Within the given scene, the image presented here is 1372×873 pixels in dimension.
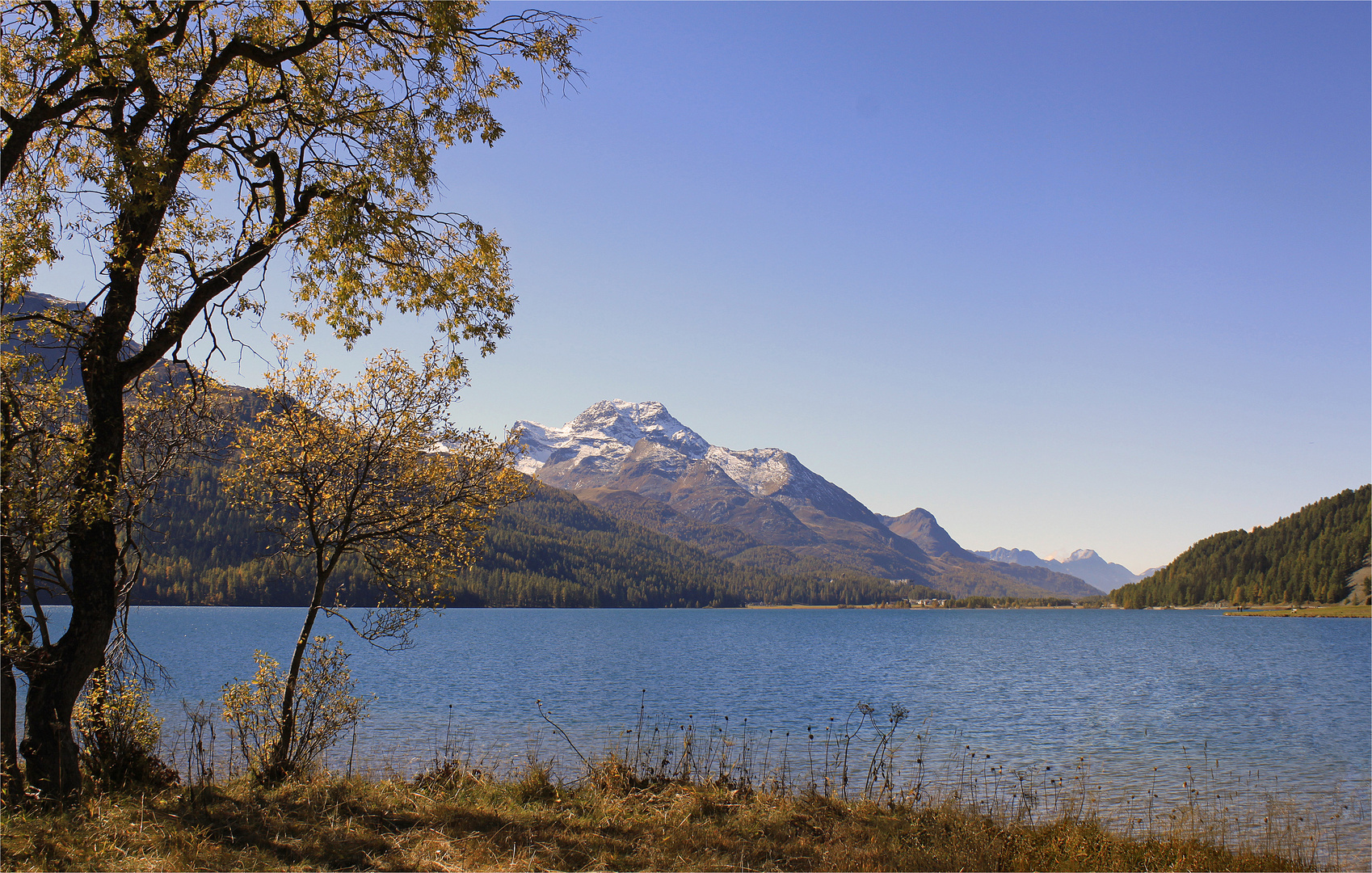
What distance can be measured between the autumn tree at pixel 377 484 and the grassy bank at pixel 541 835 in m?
3.41

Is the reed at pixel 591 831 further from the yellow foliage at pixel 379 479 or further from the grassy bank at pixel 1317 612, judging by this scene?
the grassy bank at pixel 1317 612

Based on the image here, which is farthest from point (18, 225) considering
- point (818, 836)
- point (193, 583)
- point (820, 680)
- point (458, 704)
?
point (193, 583)

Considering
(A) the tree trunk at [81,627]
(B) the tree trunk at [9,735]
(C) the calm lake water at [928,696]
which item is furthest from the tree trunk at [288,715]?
(C) the calm lake water at [928,696]

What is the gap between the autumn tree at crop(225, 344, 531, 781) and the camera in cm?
1489

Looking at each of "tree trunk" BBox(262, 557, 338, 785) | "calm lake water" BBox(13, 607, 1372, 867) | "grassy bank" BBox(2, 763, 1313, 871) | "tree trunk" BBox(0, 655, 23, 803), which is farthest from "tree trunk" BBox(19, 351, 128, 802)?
"calm lake water" BBox(13, 607, 1372, 867)

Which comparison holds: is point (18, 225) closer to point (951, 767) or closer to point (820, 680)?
point (951, 767)

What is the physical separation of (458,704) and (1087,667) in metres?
55.2

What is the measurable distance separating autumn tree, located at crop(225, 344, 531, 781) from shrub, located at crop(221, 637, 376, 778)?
241 mm

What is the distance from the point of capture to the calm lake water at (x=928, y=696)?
27906mm

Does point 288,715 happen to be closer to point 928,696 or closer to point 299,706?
point 299,706

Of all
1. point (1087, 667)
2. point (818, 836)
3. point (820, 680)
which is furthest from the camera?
point (1087, 667)

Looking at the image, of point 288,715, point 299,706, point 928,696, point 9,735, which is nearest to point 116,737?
point 9,735

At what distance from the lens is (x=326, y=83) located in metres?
12.2

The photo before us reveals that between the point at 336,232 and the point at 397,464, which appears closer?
the point at 336,232
